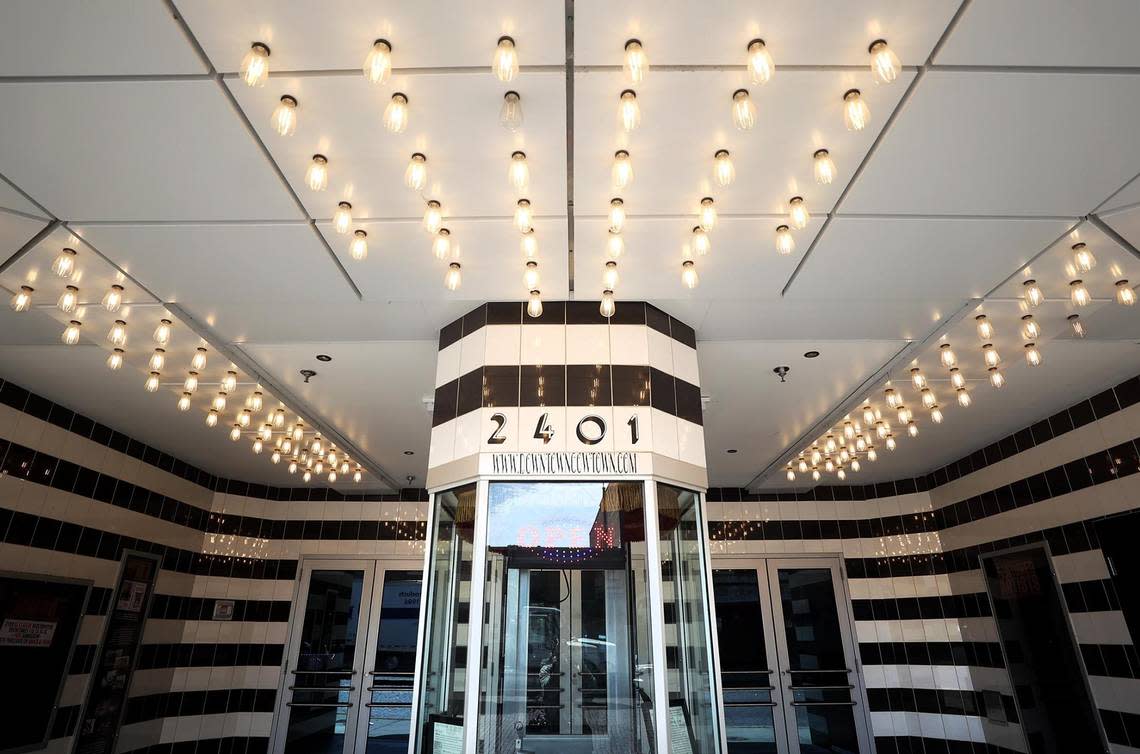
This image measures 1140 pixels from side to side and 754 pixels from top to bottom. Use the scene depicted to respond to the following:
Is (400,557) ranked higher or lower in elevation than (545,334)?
lower

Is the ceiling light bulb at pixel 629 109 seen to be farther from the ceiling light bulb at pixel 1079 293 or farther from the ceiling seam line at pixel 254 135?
the ceiling light bulb at pixel 1079 293

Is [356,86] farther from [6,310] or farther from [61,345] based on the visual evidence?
[61,345]

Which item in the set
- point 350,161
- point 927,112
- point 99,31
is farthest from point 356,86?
point 927,112

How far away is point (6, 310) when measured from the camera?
4117 millimetres

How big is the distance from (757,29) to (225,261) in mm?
3006

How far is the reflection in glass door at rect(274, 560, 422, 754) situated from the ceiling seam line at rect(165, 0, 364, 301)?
212 inches

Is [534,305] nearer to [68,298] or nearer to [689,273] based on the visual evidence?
[689,273]

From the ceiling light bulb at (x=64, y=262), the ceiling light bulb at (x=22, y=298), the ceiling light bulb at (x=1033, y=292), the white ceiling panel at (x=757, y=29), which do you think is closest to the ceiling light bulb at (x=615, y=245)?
the white ceiling panel at (x=757, y=29)

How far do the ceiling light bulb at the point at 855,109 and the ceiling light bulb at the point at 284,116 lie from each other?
2.20 meters

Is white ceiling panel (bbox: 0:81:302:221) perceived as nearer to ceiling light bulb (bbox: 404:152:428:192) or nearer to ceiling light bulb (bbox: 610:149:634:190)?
ceiling light bulb (bbox: 404:152:428:192)

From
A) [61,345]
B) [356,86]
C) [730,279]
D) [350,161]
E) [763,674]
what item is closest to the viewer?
[356,86]

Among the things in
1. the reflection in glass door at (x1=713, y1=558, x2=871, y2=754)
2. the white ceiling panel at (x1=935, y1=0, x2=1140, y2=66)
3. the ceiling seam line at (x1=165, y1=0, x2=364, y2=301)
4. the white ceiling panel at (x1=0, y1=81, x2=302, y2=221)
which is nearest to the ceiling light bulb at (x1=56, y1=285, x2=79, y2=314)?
the white ceiling panel at (x1=0, y1=81, x2=302, y2=221)

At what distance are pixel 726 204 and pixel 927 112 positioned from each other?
912 mm

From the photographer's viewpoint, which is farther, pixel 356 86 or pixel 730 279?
pixel 730 279
